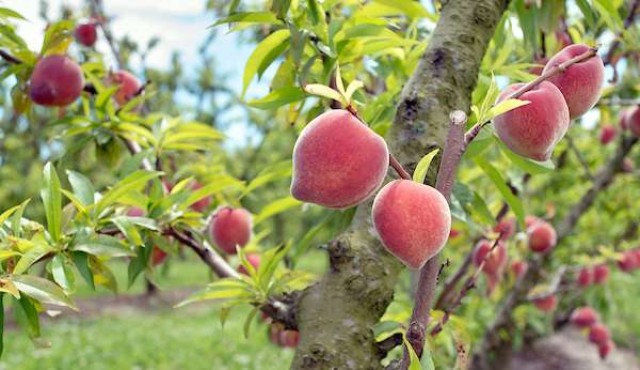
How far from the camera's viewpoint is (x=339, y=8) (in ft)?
4.91

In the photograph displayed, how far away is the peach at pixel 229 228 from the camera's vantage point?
1368mm

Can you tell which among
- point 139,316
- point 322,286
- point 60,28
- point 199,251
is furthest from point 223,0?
point 139,316

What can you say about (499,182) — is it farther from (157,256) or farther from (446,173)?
(157,256)

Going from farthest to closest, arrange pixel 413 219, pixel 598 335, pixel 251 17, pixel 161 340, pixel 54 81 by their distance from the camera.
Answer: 1. pixel 161 340
2. pixel 598 335
3. pixel 54 81
4. pixel 251 17
5. pixel 413 219

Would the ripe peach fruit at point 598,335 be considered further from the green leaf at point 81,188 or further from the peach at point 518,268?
the green leaf at point 81,188

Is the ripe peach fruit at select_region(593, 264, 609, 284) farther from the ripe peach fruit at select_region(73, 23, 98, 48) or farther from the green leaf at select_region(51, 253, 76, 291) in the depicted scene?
the green leaf at select_region(51, 253, 76, 291)

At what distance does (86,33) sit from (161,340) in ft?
21.0

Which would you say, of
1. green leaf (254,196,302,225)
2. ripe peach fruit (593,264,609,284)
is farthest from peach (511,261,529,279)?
green leaf (254,196,302,225)

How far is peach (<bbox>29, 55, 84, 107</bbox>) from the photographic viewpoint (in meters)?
1.20

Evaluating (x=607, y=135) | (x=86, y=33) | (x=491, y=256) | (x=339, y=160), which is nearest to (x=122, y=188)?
(x=339, y=160)

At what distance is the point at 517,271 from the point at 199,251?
1.65m

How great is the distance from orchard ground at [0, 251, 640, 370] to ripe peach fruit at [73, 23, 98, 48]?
2.57 metres

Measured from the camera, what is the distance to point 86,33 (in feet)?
5.44

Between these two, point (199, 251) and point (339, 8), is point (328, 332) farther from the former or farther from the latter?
point (339, 8)
